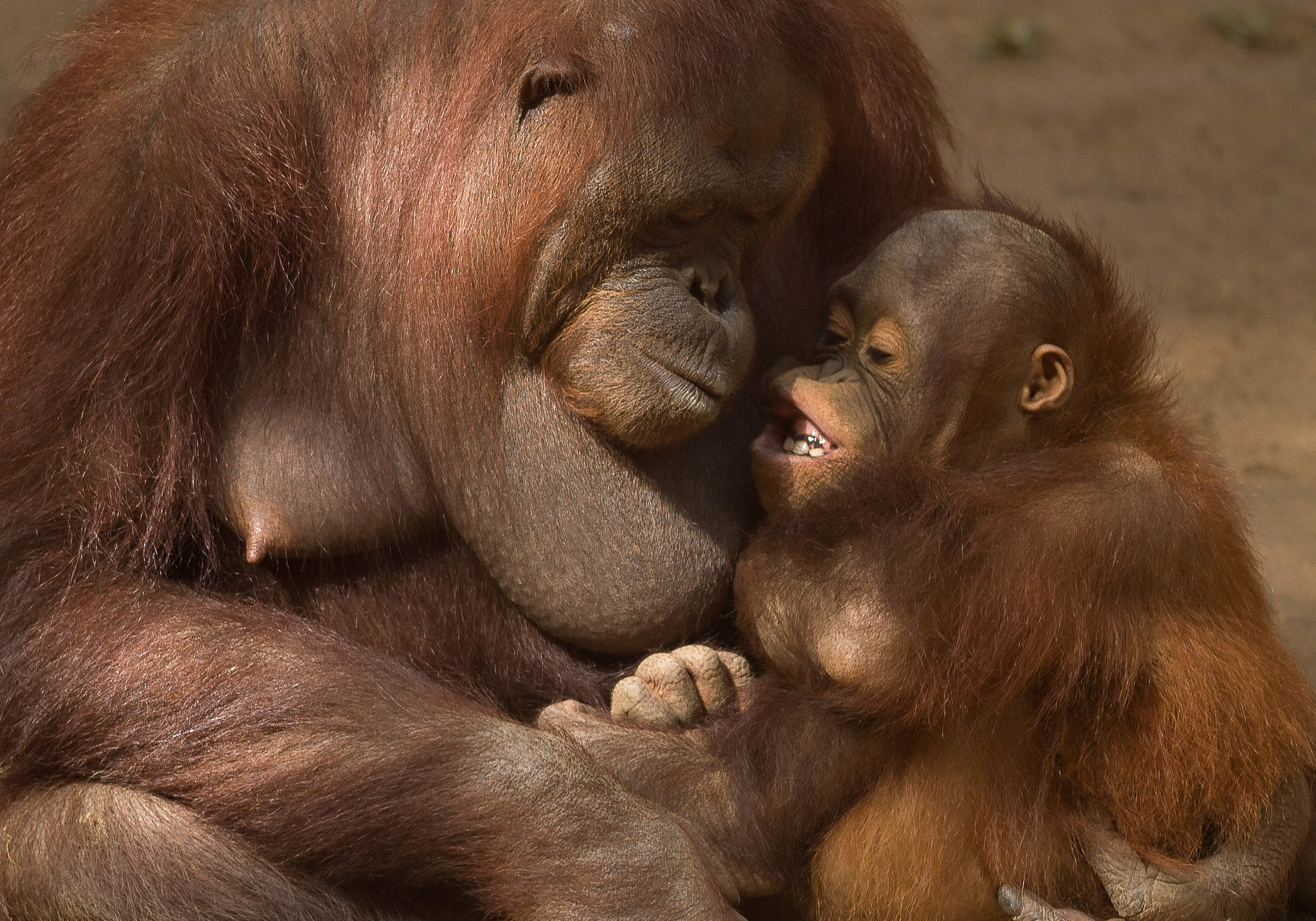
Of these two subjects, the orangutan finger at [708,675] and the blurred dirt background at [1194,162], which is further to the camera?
the blurred dirt background at [1194,162]

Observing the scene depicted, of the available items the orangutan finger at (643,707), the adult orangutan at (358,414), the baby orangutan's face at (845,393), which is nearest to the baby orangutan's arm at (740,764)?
the orangutan finger at (643,707)

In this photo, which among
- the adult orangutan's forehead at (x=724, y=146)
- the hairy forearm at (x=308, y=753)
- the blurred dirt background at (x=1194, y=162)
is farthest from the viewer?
the blurred dirt background at (x=1194, y=162)

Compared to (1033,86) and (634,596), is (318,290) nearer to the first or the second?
(634,596)

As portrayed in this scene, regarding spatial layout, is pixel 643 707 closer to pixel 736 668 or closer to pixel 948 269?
pixel 736 668

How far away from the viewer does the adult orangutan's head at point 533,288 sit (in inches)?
88.8

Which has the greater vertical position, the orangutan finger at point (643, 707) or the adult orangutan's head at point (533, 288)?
the adult orangutan's head at point (533, 288)

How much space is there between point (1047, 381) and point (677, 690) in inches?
33.0

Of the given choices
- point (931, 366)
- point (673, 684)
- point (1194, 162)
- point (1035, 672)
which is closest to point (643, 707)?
point (673, 684)

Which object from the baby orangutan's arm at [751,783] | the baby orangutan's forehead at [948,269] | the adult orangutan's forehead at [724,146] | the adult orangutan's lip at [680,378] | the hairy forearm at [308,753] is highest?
the adult orangutan's forehead at [724,146]

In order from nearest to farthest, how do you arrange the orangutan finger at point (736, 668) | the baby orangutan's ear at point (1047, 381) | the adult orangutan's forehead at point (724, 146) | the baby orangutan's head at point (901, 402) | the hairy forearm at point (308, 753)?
the hairy forearm at point (308, 753), the adult orangutan's forehead at point (724, 146), the baby orangutan's head at point (901, 402), the orangutan finger at point (736, 668), the baby orangutan's ear at point (1047, 381)

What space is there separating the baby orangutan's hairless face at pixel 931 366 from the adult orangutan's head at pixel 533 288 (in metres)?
0.21

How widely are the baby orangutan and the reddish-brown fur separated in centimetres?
27

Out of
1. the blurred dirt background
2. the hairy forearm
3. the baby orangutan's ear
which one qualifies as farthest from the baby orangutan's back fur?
the blurred dirt background

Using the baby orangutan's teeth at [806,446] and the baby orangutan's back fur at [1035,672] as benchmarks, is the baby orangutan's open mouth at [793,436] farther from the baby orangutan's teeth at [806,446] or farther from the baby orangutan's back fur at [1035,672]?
the baby orangutan's back fur at [1035,672]
